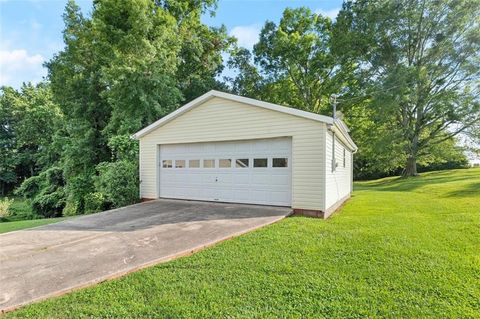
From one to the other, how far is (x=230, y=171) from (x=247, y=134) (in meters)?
1.36

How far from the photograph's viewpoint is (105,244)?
16.6 feet

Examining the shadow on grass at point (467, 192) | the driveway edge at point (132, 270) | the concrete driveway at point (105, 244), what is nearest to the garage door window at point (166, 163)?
the concrete driveway at point (105, 244)

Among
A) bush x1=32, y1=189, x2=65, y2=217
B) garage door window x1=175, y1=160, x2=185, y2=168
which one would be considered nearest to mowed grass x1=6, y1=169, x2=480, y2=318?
garage door window x1=175, y1=160, x2=185, y2=168

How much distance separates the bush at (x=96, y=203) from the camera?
1076cm

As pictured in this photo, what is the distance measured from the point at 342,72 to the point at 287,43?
16.7 feet

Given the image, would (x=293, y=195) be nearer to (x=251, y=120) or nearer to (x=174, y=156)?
(x=251, y=120)

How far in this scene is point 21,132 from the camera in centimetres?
2964

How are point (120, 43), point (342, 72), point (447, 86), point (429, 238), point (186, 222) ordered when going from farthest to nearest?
1. point (342, 72)
2. point (447, 86)
3. point (120, 43)
4. point (186, 222)
5. point (429, 238)

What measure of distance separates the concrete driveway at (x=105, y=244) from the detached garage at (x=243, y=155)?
2.58 ft

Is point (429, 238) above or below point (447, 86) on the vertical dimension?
below

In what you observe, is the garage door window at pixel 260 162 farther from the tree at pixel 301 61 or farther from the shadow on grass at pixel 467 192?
the tree at pixel 301 61

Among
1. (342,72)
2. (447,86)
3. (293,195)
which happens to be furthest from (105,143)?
(447,86)

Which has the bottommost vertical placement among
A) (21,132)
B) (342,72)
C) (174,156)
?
(174,156)

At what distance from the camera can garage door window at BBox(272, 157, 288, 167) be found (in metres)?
8.23
